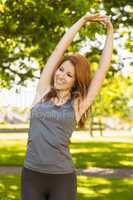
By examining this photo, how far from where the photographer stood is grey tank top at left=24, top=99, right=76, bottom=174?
414 centimetres

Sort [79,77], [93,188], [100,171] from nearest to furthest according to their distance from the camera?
[79,77]
[93,188]
[100,171]

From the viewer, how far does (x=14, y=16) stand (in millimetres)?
14164

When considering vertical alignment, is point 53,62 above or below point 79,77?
above

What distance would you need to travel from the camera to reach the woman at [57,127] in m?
4.14

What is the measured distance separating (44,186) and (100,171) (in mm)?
13359

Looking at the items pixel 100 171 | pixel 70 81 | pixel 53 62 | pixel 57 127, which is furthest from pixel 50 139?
pixel 100 171

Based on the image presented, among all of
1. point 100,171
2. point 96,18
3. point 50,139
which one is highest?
point 96,18

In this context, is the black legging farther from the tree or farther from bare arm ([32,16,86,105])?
the tree

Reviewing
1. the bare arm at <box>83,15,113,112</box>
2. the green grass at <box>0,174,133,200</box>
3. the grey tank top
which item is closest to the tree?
the green grass at <box>0,174,133,200</box>

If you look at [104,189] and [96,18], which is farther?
[104,189]

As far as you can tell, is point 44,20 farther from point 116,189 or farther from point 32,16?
point 116,189

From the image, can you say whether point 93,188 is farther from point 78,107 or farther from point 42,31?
point 78,107

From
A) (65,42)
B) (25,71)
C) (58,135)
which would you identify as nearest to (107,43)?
(65,42)

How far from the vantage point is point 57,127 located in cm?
422
